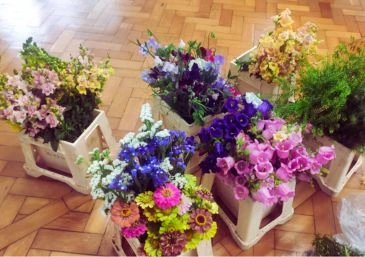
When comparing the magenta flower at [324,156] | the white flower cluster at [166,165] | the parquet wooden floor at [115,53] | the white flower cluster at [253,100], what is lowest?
the parquet wooden floor at [115,53]

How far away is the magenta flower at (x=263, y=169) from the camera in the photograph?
1.07 meters

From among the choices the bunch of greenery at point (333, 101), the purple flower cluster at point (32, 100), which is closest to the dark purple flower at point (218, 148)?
the bunch of greenery at point (333, 101)

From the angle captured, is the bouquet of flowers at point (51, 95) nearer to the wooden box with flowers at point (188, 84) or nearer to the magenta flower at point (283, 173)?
the wooden box with flowers at point (188, 84)

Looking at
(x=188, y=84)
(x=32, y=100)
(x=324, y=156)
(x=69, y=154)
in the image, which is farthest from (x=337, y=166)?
(x=32, y=100)

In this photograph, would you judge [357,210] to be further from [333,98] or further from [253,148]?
[253,148]

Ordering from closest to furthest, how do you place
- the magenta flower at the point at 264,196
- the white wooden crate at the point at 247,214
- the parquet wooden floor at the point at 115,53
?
the magenta flower at the point at 264,196 < the white wooden crate at the point at 247,214 < the parquet wooden floor at the point at 115,53

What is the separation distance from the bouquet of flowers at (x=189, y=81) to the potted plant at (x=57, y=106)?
203 mm

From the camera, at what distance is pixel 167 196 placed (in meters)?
0.97

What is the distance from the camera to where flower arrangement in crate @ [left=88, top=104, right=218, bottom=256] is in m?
0.98

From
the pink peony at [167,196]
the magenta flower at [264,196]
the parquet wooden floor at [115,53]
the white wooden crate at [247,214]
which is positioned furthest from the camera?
the parquet wooden floor at [115,53]

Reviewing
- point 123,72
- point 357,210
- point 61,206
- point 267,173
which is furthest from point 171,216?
point 123,72

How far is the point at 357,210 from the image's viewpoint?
1352 mm

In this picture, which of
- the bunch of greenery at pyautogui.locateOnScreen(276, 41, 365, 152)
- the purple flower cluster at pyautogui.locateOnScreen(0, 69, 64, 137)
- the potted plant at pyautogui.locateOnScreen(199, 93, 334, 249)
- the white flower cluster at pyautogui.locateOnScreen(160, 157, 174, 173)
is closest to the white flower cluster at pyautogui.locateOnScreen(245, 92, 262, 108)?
the potted plant at pyautogui.locateOnScreen(199, 93, 334, 249)

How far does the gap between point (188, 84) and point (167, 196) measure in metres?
0.43
